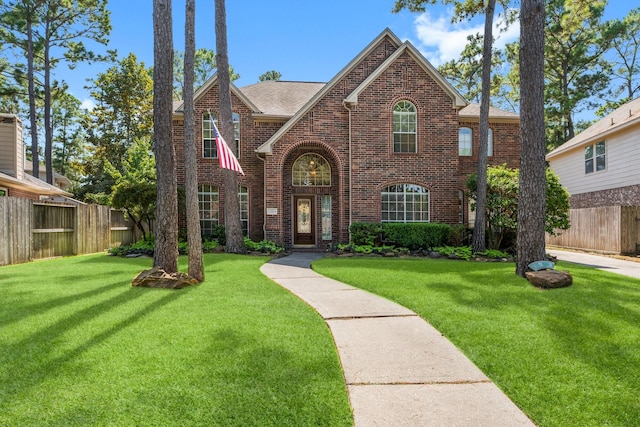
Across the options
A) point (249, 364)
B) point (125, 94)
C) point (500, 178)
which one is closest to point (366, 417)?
point (249, 364)

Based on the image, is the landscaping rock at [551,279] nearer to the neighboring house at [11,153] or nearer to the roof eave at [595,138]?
the roof eave at [595,138]

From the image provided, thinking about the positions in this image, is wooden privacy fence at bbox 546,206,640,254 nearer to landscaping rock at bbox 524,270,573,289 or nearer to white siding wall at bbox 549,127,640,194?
white siding wall at bbox 549,127,640,194

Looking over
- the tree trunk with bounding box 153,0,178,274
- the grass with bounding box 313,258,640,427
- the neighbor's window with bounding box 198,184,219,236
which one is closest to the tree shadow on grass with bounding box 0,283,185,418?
the tree trunk with bounding box 153,0,178,274

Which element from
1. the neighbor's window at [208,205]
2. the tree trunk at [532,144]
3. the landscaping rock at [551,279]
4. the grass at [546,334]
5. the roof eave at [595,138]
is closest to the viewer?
the grass at [546,334]

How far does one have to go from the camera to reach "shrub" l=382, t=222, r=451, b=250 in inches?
546

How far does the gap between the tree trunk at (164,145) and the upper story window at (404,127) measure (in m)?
9.38

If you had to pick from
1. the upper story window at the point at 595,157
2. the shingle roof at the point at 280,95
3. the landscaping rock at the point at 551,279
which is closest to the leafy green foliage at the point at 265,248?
the shingle roof at the point at 280,95

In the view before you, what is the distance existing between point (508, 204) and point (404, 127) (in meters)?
4.79

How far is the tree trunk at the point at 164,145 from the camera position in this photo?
7.81 m

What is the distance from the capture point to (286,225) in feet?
53.6

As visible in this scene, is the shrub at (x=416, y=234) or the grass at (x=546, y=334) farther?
the shrub at (x=416, y=234)

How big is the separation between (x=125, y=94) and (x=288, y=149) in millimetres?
16521

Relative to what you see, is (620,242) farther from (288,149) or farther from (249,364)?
(249,364)

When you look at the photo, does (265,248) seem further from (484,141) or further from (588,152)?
(588,152)
